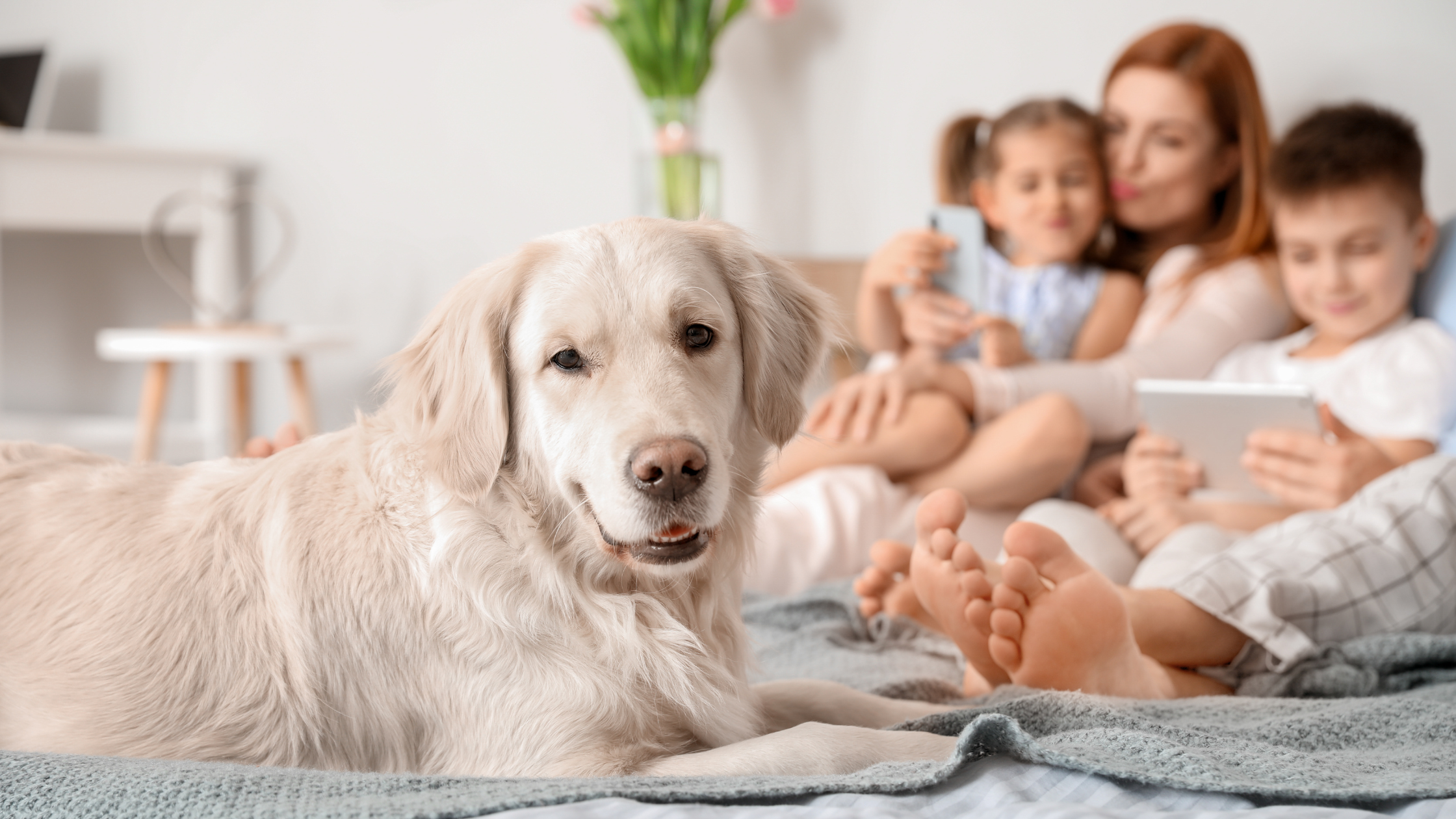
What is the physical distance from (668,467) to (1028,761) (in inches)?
15.2

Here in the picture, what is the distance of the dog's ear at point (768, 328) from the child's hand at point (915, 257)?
986mm

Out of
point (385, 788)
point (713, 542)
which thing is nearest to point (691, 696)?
point (713, 542)

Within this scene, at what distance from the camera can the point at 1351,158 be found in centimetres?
194

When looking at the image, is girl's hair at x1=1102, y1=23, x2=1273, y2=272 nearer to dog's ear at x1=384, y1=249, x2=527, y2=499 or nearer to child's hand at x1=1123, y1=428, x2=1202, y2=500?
child's hand at x1=1123, y1=428, x2=1202, y2=500

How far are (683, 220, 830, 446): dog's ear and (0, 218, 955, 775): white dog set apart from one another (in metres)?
0.06

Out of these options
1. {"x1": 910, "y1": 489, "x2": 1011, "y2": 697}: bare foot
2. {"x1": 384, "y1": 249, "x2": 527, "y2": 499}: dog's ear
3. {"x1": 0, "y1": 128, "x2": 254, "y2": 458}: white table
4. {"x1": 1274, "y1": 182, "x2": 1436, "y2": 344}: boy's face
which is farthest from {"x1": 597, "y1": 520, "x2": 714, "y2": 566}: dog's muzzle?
{"x1": 0, "y1": 128, "x2": 254, "y2": 458}: white table

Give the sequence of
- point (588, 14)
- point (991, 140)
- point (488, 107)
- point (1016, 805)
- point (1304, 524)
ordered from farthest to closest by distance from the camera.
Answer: point (488, 107), point (588, 14), point (991, 140), point (1304, 524), point (1016, 805)

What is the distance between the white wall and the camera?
10.2ft

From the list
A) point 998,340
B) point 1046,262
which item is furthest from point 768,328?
point 1046,262

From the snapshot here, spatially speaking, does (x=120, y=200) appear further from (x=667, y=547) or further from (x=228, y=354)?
(x=667, y=547)

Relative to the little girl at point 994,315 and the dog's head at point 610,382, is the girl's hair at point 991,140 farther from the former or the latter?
the dog's head at point 610,382

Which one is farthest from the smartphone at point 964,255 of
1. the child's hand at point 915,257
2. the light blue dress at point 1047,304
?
the light blue dress at point 1047,304

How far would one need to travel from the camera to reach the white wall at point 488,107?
3.12 m

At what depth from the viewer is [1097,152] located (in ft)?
7.88
